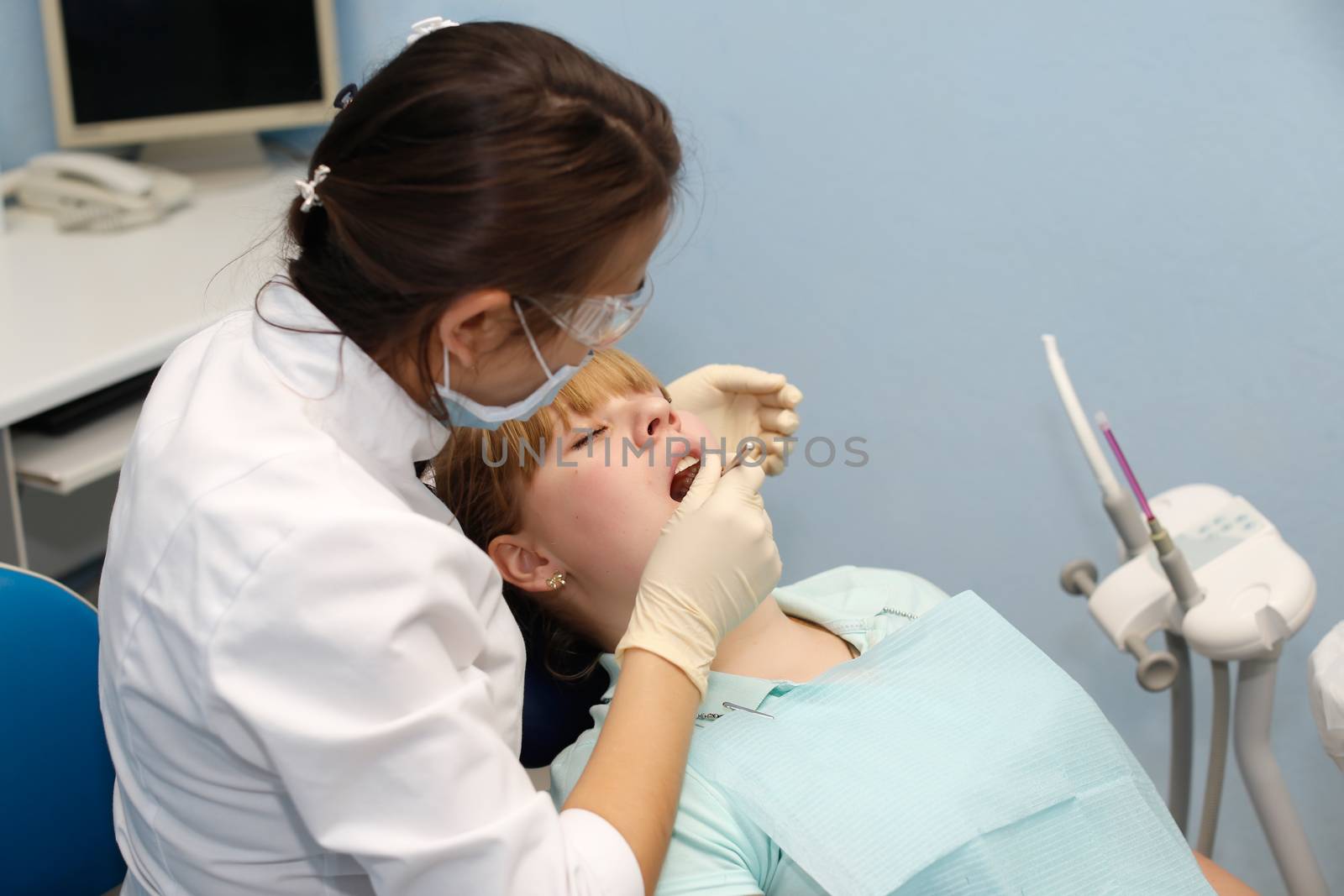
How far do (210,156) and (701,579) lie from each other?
151 cm

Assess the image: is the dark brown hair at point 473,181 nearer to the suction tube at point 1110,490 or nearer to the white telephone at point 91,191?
the suction tube at point 1110,490

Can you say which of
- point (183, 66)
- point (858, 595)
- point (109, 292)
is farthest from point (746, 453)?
point (183, 66)

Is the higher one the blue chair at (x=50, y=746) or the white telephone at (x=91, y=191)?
the white telephone at (x=91, y=191)

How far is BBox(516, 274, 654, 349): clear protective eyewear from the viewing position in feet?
3.18

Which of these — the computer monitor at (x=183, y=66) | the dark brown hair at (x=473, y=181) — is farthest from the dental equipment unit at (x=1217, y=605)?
the computer monitor at (x=183, y=66)

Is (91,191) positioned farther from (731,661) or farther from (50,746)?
(731,661)

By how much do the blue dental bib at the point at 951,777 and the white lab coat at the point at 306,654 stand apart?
0.27 m

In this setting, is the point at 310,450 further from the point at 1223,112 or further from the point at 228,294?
the point at 1223,112

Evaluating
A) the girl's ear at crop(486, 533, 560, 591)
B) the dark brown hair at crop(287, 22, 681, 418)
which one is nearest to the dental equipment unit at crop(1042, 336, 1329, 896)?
the girl's ear at crop(486, 533, 560, 591)

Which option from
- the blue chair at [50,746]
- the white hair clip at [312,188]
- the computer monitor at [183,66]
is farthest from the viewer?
the computer monitor at [183,66]

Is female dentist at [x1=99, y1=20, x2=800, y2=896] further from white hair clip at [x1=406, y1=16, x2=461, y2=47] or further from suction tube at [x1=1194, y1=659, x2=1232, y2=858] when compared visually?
suction tube at [x1=1194, y1=659, x2=1232, y2=858]

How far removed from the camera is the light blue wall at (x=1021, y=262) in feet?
5.33

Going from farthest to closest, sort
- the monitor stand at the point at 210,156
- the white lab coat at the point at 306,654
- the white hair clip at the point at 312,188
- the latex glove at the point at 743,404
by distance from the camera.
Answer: the monitor stand at the point at 210,156 → the latex glove at the point at 743,404 → the white hair clip at the point at 312,188 → the white lab coat at the point at 306,654

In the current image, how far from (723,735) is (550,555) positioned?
27cm
